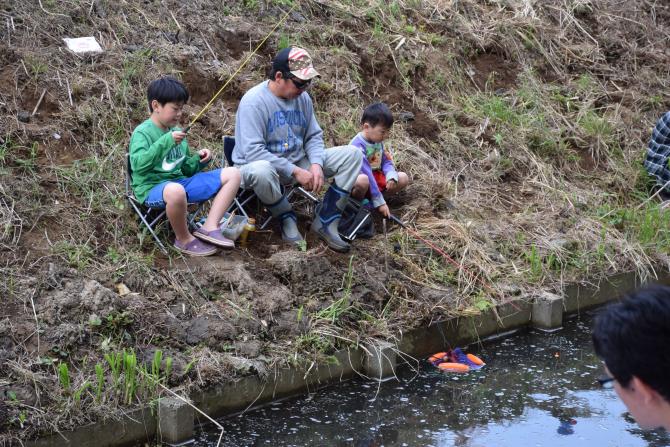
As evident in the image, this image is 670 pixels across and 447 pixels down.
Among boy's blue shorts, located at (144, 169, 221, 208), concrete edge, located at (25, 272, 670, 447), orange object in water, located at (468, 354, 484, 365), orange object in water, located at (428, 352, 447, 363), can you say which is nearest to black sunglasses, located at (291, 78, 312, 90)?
boy's blue shorts, located at (144, 169, 221, 208)

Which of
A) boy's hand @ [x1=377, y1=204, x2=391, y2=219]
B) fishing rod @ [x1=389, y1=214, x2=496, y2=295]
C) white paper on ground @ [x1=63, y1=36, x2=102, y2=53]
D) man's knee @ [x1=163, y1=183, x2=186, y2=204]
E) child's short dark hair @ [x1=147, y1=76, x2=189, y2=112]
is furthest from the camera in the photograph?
white paper on ground @ [x1=63, y1=36, x2=102, y2=53]

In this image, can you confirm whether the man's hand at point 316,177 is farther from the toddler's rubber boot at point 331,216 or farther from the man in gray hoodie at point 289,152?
the toddler's rubber boot at point 331,216

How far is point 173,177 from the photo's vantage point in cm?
556

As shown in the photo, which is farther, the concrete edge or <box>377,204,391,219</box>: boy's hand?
<box>377,204,391,219</box>: boy's hand

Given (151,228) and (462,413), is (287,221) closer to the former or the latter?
(151,228)

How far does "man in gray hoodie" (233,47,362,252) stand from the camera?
5.76 metres

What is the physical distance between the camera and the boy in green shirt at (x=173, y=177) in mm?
5266

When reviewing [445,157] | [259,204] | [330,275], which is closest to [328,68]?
[445,157]

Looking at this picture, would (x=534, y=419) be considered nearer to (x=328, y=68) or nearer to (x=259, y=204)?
(x=259, y=204)

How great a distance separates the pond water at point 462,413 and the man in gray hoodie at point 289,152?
1.24 meters

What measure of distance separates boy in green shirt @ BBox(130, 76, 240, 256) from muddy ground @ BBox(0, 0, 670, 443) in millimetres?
195

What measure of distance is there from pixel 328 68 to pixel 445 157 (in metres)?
1.26

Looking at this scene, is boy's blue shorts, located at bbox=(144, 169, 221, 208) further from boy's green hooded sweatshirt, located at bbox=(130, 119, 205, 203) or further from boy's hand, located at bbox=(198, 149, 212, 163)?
boy's hand, located at bbox=(198, 149, 212, 163)

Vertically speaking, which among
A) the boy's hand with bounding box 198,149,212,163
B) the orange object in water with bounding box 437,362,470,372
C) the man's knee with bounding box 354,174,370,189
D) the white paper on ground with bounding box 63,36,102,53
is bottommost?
the white paper on ground with bounding box 63,36,102,53
